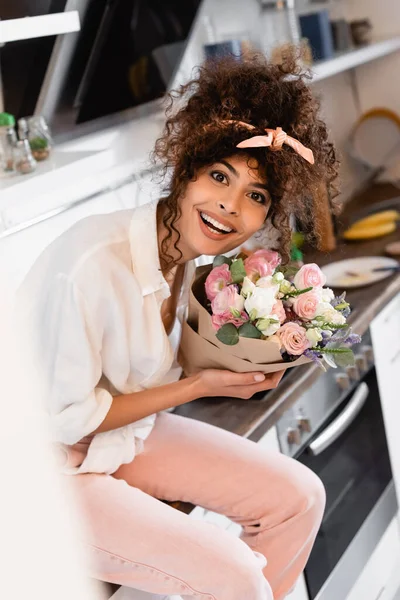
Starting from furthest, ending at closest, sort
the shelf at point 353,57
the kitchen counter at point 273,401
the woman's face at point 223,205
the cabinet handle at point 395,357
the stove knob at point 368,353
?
the shelf at point 353,57 < the cabinet handle at point 395,357 < the stove knob at point 368,353 < the kitchen counter at point 273,401 < the woman's face at point 223,205

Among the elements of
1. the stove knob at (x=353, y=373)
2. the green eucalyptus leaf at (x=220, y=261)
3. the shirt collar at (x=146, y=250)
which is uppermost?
the shirt collar at (x=146, y=250)

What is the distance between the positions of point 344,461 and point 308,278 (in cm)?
69

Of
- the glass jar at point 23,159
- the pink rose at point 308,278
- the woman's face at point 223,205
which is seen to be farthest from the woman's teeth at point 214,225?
the glass jar at point 23,159

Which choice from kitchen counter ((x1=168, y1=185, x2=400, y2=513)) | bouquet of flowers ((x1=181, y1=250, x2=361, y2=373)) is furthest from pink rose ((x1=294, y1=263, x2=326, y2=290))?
kitchen counter ((x1=168, y1=185, x2=400, y2=513))

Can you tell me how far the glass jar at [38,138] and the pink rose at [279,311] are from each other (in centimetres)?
43

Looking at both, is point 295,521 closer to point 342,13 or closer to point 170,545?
point 170,545

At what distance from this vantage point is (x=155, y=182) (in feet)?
3.28

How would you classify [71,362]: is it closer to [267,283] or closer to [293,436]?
[267,283]

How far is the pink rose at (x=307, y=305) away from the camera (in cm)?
91

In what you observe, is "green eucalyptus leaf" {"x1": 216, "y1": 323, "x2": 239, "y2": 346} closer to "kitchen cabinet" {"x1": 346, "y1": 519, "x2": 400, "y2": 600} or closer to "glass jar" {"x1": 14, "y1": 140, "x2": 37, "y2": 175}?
"glass jar" {"x1": 14, "y1": 140, "x2": 37, "y2": 175}

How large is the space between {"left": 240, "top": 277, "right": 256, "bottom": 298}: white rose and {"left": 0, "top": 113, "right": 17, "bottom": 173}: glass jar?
34 centimetres

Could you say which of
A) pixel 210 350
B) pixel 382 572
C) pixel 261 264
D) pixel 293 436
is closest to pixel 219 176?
pixel 261 264

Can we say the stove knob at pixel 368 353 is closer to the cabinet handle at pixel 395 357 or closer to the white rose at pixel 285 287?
the cabinet handle at pixel 395 357

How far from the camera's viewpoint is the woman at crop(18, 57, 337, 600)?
892mm
